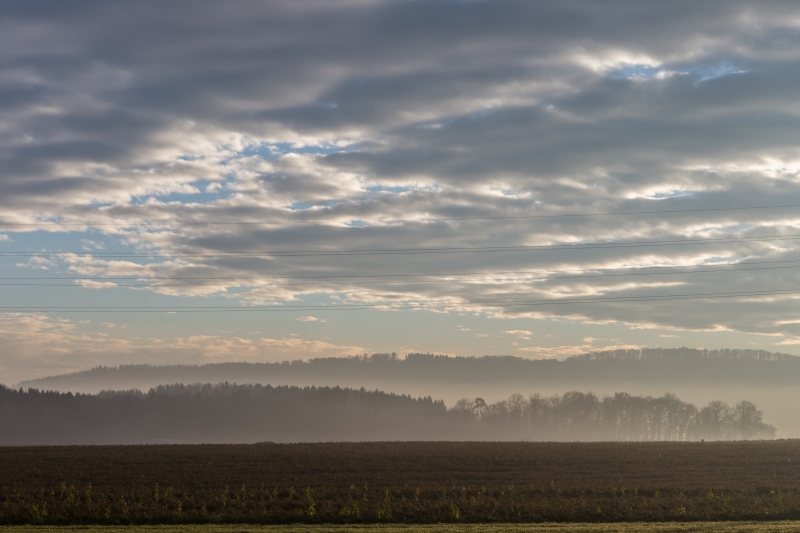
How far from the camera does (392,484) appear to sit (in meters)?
48.4

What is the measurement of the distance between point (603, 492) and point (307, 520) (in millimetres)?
19292

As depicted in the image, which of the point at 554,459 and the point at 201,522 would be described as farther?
the point at 554,459

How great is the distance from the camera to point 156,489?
43594 mm

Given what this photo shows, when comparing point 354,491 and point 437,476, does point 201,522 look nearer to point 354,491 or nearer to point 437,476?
point 354,491

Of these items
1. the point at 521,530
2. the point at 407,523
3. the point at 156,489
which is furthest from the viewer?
the point at 156,489

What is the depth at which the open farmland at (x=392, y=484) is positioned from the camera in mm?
37031

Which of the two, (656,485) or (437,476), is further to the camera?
(437,476)

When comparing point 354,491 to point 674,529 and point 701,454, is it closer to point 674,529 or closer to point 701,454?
point 674,529

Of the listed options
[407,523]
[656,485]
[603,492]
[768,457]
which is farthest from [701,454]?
[407,523]

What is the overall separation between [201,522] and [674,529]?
865 inches

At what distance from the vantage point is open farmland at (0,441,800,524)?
37031 millimetres

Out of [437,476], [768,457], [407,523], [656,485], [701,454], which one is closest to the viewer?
[407,523]

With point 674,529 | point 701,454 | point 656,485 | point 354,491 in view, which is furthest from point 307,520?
point 701,454

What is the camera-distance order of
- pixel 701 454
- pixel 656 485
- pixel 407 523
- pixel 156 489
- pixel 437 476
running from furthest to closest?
pixel 701 454
pixel 437 476
pixel 656 485
pixel 156 489
pixel 407 523
